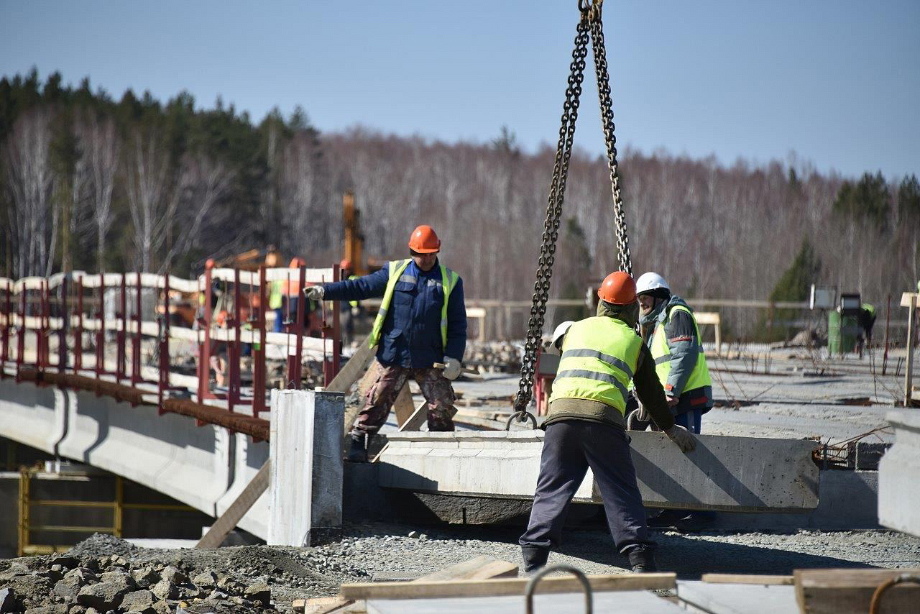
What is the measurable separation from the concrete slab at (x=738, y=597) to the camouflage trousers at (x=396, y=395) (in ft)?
11.8

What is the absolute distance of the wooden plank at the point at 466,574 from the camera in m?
4.98

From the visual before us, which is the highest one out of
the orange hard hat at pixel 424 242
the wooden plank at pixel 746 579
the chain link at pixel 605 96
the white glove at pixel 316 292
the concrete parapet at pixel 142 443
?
the chain link at pixel 605 96

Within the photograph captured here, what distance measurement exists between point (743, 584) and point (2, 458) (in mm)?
16063

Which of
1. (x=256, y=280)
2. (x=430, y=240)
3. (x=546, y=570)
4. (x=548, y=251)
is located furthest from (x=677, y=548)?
(x=256, y=280)

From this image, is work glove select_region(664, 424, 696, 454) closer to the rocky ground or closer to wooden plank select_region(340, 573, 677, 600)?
the rocky ground

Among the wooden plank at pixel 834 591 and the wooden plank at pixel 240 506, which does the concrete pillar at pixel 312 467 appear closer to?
the wooden plank at pixel 240 506

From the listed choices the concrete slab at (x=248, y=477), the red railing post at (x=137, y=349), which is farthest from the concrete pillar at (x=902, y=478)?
the red railing post at (x=137, y=349)

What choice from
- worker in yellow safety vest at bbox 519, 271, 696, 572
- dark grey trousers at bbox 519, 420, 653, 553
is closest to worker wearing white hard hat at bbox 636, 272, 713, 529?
worker in yellow safety vest at bbox 519, 271, 696, 572

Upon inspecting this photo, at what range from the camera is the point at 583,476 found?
5879 mm

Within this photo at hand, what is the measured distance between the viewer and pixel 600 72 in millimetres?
7824

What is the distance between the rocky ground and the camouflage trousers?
78cm

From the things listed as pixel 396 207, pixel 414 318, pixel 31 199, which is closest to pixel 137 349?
pixel 414 318

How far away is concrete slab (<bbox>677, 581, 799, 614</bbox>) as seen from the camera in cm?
419

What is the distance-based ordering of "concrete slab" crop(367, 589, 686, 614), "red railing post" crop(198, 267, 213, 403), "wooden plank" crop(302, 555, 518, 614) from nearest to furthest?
"concrete slab" crop(367, 589, 686, 614)
"wooden plank" crop(302, 555, 518, 614)
"red railing post" crop(198, 267, 213, 403)
